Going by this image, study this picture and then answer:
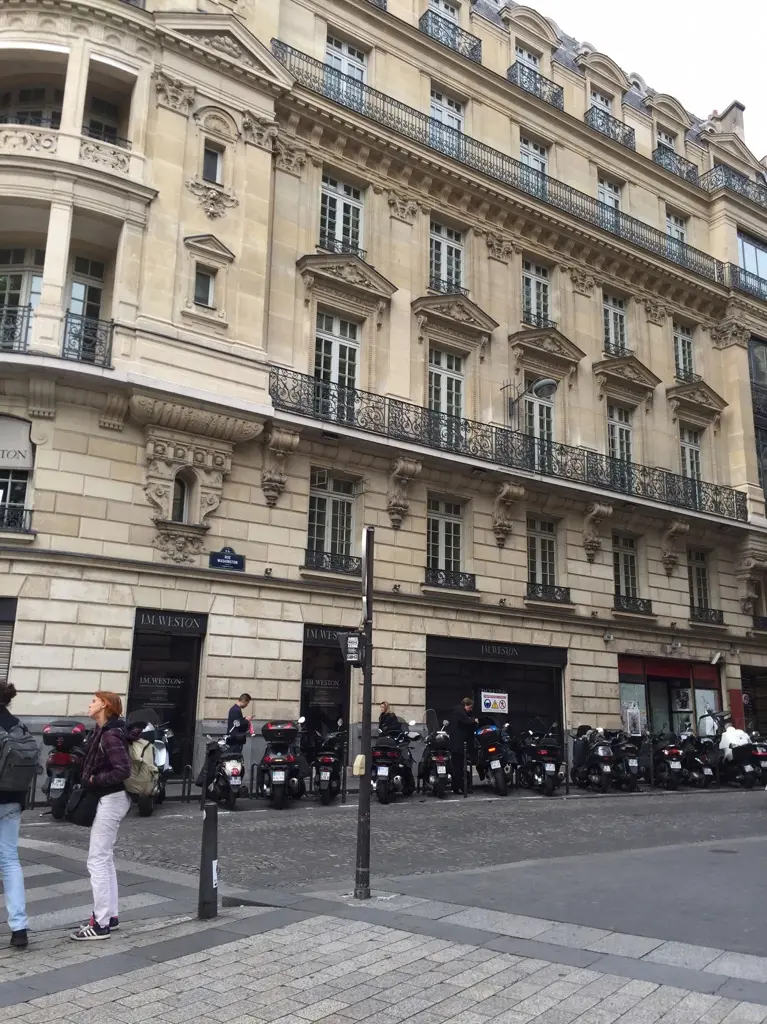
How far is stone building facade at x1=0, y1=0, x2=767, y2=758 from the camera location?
Result: 16.5 m

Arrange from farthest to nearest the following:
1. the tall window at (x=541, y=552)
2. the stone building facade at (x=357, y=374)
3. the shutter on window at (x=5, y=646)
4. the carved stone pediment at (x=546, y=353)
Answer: the carved stone pediment at (x=546, y=353) < the tall window at (x=541, y=552) < the stone building facade at (x=357, y=374) < the shutter on window at (x=5, y=646)

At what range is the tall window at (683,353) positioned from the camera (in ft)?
93.7

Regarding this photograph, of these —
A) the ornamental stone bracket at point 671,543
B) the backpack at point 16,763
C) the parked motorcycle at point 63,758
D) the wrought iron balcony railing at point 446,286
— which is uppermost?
the wrought iron balcony railing at point 446,286

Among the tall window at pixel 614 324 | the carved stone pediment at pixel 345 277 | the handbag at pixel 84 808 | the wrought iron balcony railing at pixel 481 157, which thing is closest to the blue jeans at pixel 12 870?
the handbag at pixel 84 808

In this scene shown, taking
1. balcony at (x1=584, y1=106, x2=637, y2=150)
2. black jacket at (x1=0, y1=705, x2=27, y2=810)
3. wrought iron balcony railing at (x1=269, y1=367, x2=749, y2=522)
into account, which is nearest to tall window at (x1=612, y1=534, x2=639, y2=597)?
wrought iron balcony railing at (x1=269, y1=367, x2=749, y2=522)

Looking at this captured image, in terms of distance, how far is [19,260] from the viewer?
59.0 ft

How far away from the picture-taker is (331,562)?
63.4 ft

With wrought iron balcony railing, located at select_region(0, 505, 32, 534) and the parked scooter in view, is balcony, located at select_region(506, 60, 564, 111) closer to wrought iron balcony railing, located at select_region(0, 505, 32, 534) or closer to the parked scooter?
wrought iron balcony railing, located at select_region(0, 505, 32, 534)

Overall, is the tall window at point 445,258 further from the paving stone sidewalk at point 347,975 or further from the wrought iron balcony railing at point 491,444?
the paving stone sidewalk at point 347,975

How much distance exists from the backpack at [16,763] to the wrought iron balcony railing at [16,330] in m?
11.6

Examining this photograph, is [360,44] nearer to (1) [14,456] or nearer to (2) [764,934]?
(1) [14,456]

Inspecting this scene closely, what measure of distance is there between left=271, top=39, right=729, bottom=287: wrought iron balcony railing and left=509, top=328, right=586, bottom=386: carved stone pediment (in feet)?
13.3

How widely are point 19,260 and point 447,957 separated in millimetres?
16699

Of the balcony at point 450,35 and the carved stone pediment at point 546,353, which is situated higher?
the balcony at point 450,35
